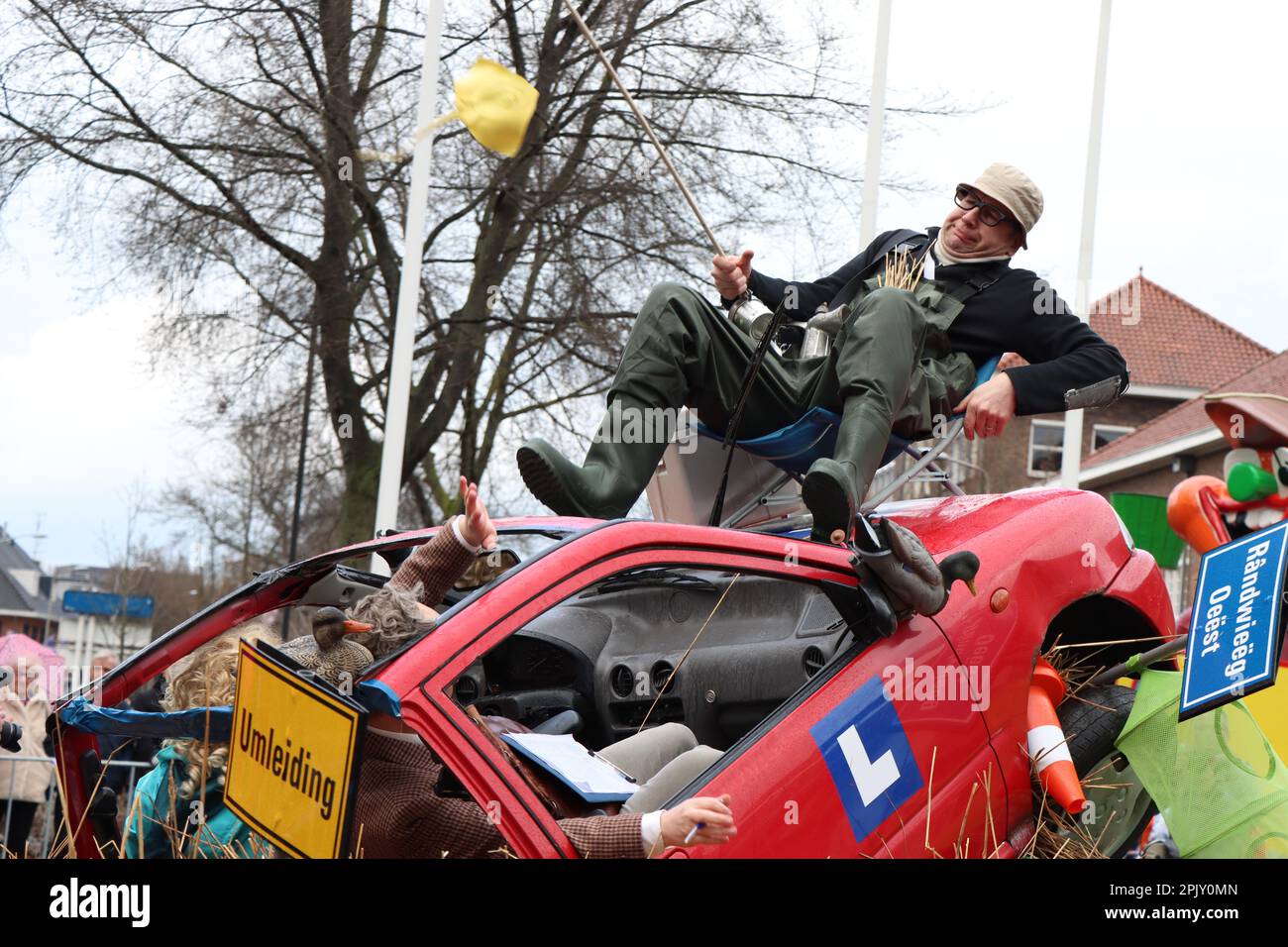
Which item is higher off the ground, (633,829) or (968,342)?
(968,342)

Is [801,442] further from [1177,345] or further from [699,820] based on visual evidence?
[1177,345]

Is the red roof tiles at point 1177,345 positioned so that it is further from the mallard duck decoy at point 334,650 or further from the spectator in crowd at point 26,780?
the mallard duck decoy at point 334,650

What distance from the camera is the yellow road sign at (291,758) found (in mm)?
2629

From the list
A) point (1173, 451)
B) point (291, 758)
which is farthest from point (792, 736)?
point (1173, 451)

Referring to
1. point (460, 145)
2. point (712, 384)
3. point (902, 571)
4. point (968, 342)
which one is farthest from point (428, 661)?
point (460, 145)

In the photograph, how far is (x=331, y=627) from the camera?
9.75 feet

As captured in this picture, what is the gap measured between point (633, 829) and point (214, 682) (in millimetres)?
1128

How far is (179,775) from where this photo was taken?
3.75 m

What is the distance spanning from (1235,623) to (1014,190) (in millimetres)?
1767

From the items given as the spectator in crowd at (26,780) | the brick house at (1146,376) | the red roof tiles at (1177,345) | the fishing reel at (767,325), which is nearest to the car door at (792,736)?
the fishing reel at (767,325)

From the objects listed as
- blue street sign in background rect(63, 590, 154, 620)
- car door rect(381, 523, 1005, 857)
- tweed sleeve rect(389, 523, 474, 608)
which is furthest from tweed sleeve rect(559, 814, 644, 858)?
blue street sign in background rect(63, 590, 154, 620)

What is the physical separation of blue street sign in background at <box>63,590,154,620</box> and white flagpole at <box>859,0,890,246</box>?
27.6 metres
